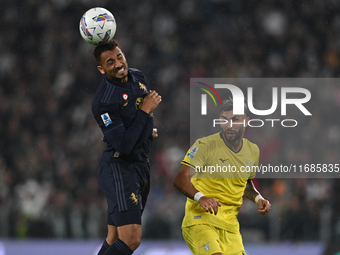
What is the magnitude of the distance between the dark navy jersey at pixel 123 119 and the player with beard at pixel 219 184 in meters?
0.41

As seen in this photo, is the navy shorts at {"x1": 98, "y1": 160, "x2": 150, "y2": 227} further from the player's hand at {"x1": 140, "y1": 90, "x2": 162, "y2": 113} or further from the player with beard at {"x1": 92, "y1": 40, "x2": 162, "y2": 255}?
the player's hand at {"x1": 140, "y1": 90, "x2": 162, "y2": 113}

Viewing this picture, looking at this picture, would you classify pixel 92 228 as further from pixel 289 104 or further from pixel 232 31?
pixel 232 31

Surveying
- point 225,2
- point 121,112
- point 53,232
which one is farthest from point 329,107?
point 121,112

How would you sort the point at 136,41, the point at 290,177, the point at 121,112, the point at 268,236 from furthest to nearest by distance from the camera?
the point at 136,41
the point at 290,177
the point at 268,236
the point at 121,112

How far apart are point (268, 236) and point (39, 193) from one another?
12.1ft

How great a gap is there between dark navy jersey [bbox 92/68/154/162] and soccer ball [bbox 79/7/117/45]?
337 mm

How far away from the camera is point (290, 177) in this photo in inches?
293

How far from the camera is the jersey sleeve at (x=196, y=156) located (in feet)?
12.4

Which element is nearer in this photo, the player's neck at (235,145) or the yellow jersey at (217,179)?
the yellow jersey at (217,179)

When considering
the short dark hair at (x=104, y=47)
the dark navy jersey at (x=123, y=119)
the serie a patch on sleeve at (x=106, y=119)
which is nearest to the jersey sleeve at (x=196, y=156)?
the dark navy jersey at (x=123, y=119)

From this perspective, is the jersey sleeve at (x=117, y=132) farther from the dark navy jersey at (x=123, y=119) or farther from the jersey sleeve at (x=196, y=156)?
the jersey sleeve at (x=196, y=156)

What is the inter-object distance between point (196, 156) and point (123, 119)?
67cm

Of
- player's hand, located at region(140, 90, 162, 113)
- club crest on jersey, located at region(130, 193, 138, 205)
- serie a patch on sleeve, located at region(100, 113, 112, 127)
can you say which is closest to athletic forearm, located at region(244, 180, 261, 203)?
club crest on jersey, located at region(130, 193, 138, 205)

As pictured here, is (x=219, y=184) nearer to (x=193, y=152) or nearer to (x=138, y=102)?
(x=193, y=152)
